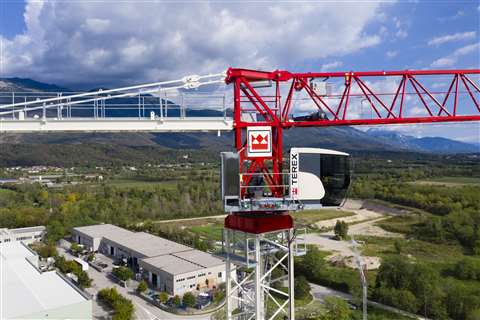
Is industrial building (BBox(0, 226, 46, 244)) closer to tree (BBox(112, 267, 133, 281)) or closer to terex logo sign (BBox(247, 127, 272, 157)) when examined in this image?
tree (BBox(112, 267, 133, 281))

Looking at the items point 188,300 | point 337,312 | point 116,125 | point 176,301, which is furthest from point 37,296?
point 337,312

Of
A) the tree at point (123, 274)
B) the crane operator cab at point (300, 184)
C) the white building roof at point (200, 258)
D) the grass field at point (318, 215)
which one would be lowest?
the grass field at point (318, 215)

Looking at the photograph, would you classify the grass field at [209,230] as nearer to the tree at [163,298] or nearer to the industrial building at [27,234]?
the industrial building at [27,234]

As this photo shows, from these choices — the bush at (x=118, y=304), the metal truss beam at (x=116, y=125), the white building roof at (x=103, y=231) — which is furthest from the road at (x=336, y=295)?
the white building roof at (x=103, y=231)

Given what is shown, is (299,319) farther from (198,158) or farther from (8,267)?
(198,158)

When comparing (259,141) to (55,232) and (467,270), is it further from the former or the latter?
(55,232)
